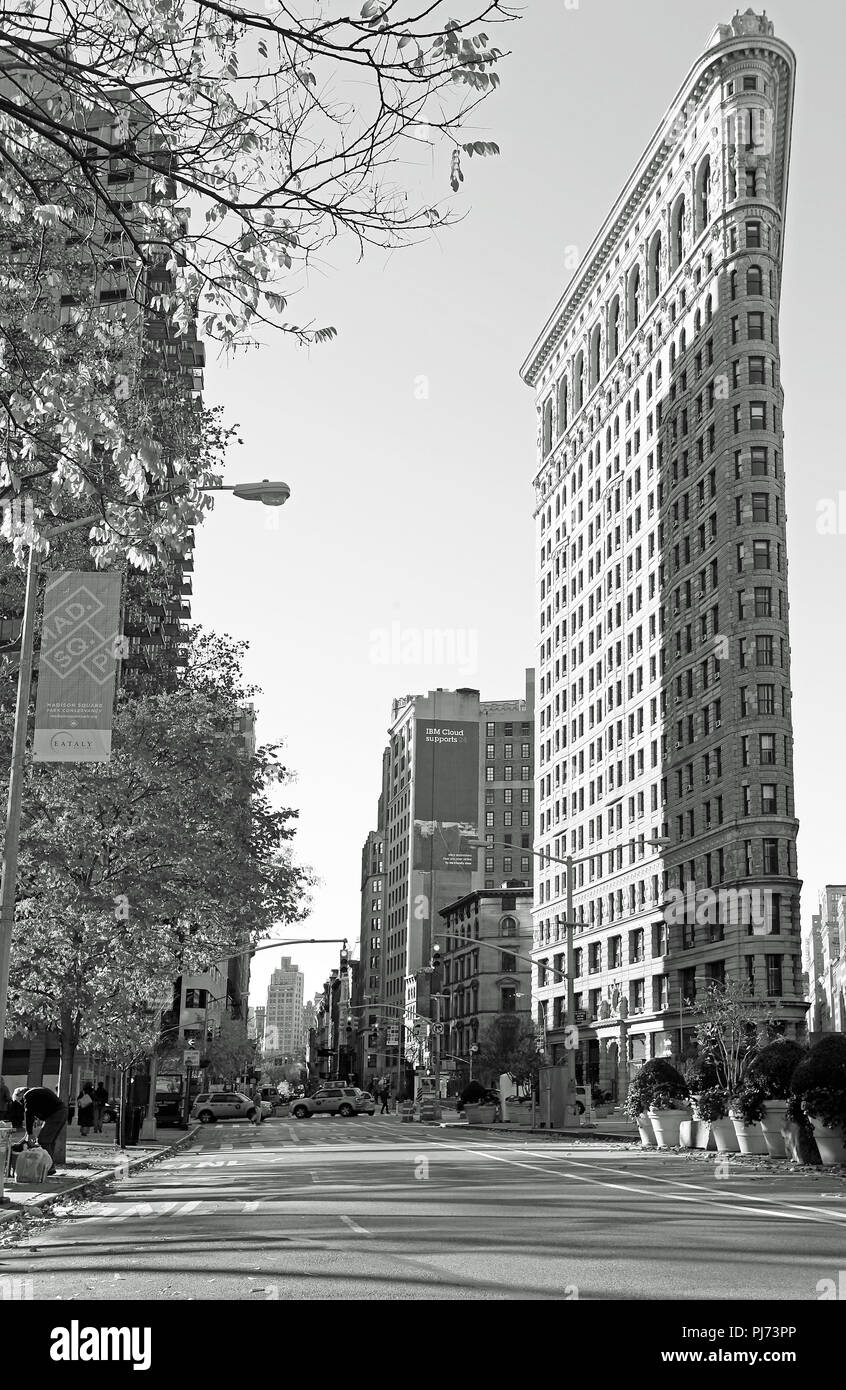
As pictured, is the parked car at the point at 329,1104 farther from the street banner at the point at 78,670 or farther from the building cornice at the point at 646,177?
the street banner at the point at 78,670

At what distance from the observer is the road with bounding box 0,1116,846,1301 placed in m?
9.77

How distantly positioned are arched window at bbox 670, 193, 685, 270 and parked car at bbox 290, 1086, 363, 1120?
57.0 meters

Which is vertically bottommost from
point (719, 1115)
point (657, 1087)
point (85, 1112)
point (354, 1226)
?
point (85, 1112)

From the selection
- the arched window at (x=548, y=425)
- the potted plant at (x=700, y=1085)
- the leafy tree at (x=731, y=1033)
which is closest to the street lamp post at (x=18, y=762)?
the leafy tree at (x=731, y=1033)

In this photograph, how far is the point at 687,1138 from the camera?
32344 mm

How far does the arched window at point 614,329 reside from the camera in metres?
106

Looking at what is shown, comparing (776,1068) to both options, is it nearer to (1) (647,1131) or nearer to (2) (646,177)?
(1) (647,1131)

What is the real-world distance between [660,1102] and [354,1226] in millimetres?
20539

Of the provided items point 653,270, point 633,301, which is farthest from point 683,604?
point 633,301

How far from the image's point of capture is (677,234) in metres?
93.8

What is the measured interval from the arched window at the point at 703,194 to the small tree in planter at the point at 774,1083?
237 ft

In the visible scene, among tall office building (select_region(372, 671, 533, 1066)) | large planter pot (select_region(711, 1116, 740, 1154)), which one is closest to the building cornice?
tall office building (select_region(372, 671, 533, 1066))

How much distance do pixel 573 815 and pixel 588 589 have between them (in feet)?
56.0
